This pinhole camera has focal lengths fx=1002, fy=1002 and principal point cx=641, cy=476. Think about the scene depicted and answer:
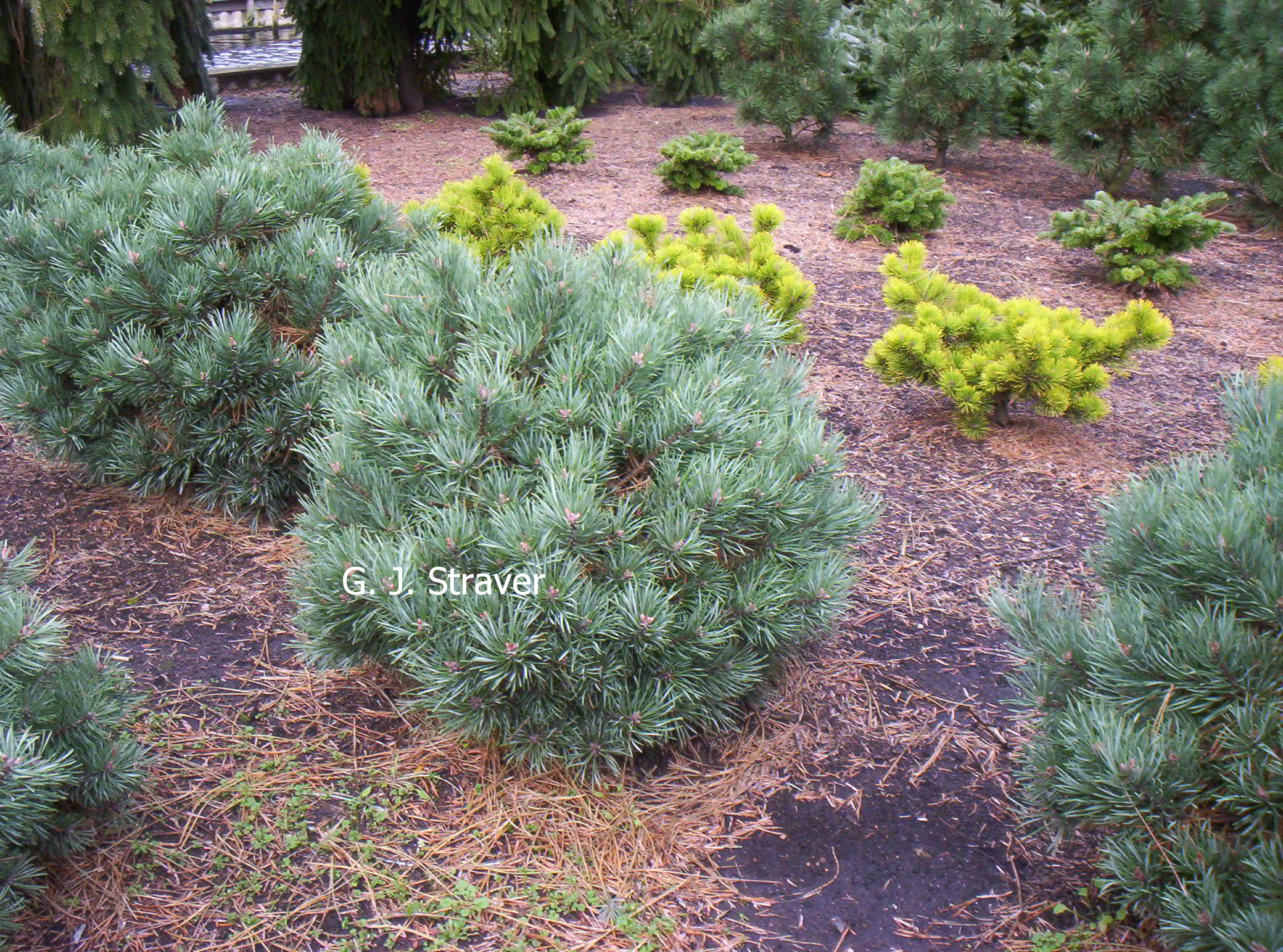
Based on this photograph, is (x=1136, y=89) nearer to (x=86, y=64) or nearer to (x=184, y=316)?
(x=184, y=316)

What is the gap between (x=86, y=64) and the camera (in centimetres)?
593

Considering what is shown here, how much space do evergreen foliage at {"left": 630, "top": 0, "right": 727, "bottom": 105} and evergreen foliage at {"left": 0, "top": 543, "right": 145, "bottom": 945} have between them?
9038 mm

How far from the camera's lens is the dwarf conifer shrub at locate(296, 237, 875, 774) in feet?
7.04

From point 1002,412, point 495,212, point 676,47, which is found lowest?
point 1002,412

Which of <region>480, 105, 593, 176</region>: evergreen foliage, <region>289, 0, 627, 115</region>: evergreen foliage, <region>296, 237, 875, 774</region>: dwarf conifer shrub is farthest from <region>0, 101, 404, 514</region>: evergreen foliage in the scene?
<region>289, 0, 627, 115</region>: evergreen foliage

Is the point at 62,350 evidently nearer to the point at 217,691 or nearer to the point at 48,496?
the point at 48,496

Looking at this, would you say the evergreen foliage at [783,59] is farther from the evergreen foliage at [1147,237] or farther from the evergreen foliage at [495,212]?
the evergreen foliage at [495,212]

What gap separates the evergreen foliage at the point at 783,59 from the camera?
26.6 ft

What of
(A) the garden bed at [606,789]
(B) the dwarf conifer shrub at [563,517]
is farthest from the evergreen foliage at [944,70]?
(B) the dwarf conifer shrub at [563,517]

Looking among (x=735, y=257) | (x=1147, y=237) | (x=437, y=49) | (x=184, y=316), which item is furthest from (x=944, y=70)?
(x=184, y=316)

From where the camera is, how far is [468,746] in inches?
101

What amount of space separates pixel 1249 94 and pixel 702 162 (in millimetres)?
3480

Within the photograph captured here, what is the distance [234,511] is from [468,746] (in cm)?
144

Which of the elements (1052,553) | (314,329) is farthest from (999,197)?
(314,329)
